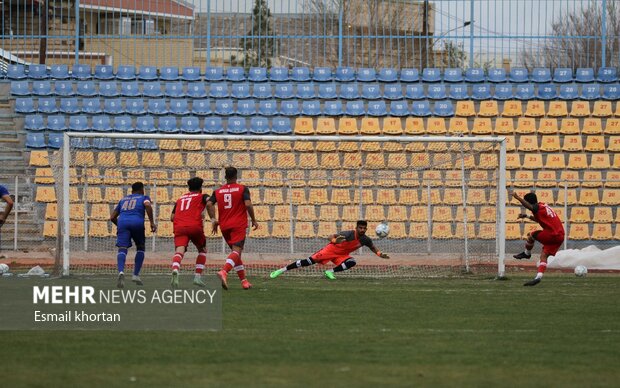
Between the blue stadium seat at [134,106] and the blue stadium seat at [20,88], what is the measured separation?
3116 millimetres

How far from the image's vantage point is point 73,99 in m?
30.9

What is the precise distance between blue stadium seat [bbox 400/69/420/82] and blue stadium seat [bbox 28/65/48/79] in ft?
34.7

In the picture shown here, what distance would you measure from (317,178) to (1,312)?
42.5 feet

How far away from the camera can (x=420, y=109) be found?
30234 mm

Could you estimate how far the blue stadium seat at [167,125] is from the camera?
29.7m

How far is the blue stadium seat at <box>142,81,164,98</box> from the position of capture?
30.9 metres

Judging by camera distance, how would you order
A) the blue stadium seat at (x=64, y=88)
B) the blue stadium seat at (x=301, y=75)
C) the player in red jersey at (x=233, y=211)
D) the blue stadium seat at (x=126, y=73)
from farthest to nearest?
1. the blue stadium seat at (x=126, y=73)
2. the blue stadium seat at (x=301, y=75)
3. the blue stadium seat at (x=64, y=88)
4. the player in red jersey at (x=233, y=211)

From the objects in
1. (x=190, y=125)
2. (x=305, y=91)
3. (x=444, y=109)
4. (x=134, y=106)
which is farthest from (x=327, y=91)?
(x=134, y=106)

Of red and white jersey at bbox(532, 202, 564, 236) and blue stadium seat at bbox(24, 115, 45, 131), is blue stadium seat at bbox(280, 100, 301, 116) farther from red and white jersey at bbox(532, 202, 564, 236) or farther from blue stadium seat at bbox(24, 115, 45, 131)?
red and white jersey at bbox(532, 202, 564, 236)

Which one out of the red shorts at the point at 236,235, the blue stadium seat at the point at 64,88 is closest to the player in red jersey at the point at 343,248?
the red shorts at the point at 236,235

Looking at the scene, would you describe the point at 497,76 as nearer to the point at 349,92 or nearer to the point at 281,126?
the point at 349,92

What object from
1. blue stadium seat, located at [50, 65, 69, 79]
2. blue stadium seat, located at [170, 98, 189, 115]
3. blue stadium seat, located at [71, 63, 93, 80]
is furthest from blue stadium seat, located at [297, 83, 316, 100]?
blue stadium seat, located at [50, 65, 69, 79]

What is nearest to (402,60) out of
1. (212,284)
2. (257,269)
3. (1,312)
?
(257,269)

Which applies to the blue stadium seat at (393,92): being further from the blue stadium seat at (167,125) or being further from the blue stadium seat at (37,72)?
the blue stadium seat at (37,72)
